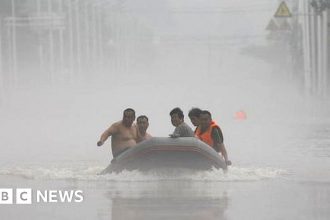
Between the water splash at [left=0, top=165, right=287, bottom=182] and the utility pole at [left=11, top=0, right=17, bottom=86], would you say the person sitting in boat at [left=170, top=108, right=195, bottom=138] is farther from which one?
the utility pole at [left=11, top=0, right=17, bottom=86]

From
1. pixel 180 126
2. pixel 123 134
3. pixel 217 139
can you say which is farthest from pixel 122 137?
pixel 217 139

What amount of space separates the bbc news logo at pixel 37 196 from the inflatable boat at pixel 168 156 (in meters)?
2.24

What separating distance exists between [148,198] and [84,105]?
62.6m

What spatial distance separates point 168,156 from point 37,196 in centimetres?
348

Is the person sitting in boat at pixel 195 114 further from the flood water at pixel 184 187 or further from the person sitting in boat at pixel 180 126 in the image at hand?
the flood water at pixel 184 187

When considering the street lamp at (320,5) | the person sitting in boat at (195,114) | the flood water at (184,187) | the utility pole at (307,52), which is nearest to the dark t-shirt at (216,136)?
the person sitting in boat at (195,114)

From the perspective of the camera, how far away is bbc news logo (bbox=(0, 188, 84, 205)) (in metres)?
15.6

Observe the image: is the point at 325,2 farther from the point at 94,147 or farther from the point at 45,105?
the point at 94,147

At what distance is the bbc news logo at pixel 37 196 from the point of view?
15633 mm

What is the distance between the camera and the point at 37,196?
53.3 feet

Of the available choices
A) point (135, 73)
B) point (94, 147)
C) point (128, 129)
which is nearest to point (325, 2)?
point (94, 147)

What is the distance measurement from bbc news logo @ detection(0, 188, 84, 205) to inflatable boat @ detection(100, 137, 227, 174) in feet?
7.35

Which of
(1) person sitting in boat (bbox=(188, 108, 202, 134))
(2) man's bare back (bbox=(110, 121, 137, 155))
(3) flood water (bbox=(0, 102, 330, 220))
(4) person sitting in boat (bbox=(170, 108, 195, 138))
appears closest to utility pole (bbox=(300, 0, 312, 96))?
(3) flood water (bbox=(0, 102, 330, 220))

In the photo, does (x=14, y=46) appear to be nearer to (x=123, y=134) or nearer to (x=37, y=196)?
(x=123, y=134)
